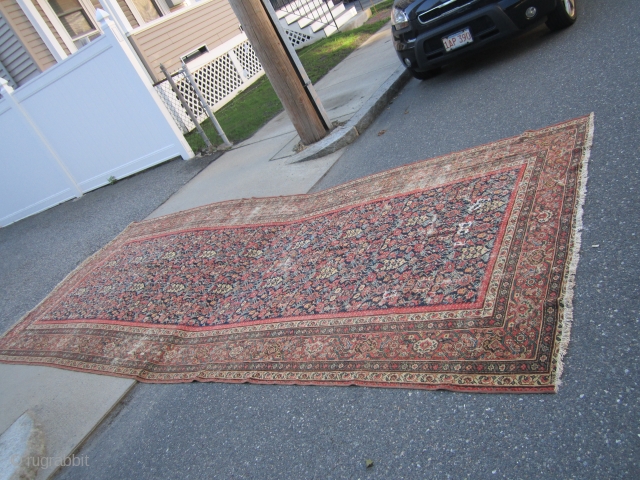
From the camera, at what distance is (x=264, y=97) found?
1021 centimetres

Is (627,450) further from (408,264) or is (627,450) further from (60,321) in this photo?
(60,321)

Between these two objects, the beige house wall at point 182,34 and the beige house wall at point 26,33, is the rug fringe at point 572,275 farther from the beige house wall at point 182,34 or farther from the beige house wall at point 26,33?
the beige house wall at point 26,33

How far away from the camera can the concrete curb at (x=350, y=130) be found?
19.9 ft

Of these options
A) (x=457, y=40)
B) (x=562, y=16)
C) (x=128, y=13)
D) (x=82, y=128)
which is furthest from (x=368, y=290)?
(x=128, y=13)

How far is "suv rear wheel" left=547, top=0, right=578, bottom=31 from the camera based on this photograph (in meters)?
5.54

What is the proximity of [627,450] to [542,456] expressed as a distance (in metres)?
0.30

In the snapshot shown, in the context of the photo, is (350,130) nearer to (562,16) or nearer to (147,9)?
(562,16)

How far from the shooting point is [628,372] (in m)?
2.03

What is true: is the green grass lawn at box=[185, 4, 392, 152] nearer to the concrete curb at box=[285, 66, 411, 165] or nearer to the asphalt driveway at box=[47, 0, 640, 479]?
the concrete curb at box=[285, 66, 411, 165]

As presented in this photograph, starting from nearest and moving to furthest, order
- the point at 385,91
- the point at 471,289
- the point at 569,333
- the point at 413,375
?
the point at 569,333, the point at 413,375, the point at 471,289, the point at 385,91

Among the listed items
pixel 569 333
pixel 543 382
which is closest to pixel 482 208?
pixel 569 333

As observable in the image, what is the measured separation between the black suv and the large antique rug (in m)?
2.15

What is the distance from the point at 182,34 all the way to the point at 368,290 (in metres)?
9.62

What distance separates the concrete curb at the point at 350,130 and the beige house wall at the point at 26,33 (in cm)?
732
